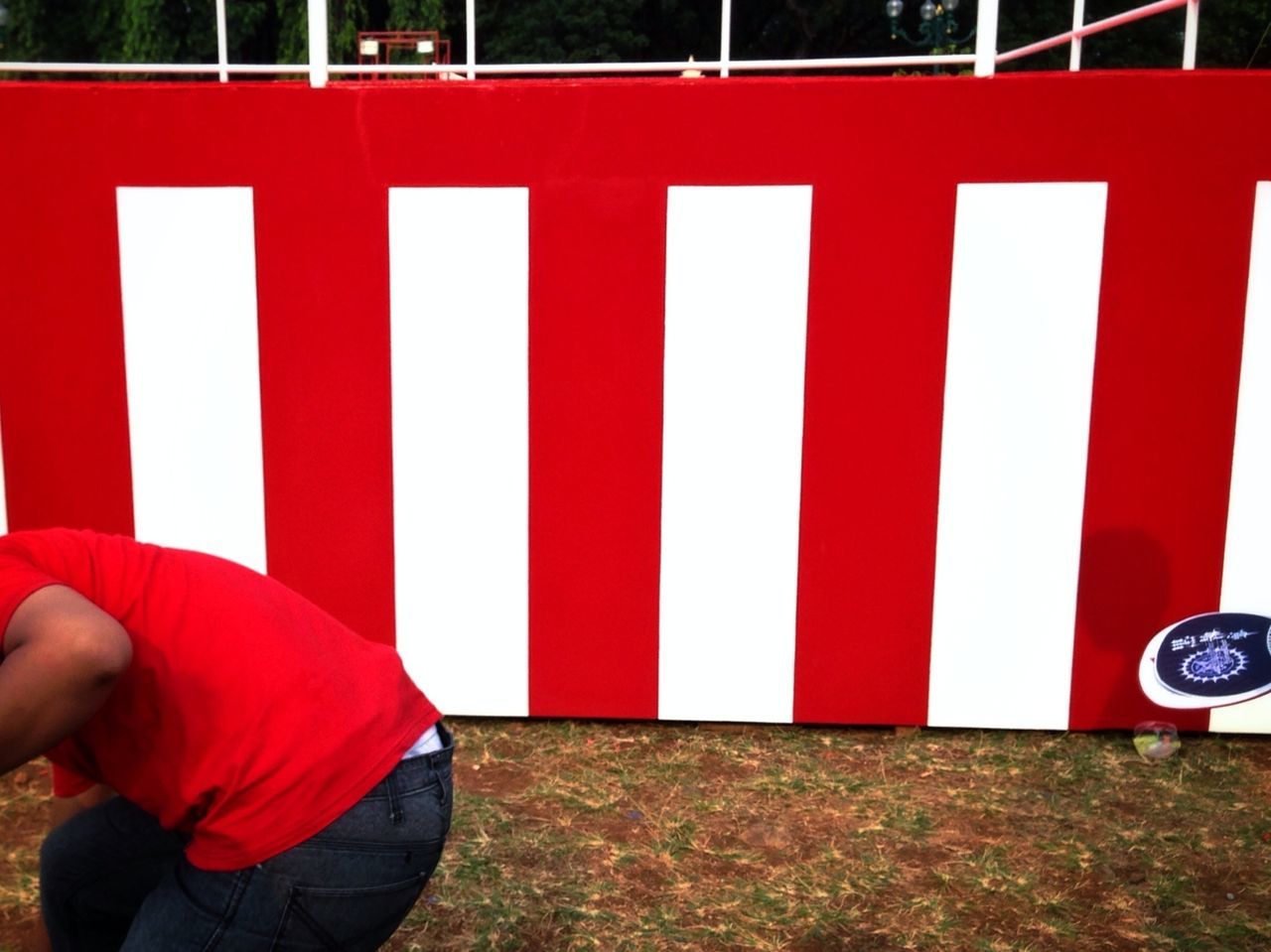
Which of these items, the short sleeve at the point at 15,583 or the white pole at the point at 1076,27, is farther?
the white pole at the point at 1076,27

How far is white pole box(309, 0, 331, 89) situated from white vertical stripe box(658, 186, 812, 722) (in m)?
1.08

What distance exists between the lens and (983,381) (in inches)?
A: 150

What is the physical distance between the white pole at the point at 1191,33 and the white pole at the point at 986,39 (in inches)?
21.8

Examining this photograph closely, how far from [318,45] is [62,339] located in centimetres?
120

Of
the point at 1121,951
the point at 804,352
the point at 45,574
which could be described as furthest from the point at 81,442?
the point at 1121,951

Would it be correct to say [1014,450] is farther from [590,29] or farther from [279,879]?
[590,29]

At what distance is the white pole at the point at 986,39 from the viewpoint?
11.8 ft

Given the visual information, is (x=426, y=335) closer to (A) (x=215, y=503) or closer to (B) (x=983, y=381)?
(A) (x=215, y=503)

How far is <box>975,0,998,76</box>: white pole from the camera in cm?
361

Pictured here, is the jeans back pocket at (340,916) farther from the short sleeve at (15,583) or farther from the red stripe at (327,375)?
the red stripe at (327,375)

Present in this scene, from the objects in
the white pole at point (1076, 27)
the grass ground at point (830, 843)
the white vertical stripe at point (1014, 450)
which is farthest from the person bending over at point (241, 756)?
the white pole at point (1076, 27)

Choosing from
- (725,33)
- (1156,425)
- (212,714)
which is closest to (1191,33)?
(1156,425)

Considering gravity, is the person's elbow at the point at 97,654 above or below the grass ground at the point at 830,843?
above

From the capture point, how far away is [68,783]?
1884 millimetres
